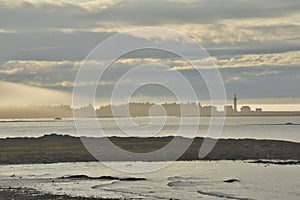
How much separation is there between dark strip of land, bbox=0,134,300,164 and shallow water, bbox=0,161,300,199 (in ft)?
25.5

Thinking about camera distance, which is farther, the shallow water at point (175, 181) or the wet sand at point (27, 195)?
the shallow water at point (175, 181)

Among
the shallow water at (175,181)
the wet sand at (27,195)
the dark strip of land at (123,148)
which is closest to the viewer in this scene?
the wet sand at (27,195)

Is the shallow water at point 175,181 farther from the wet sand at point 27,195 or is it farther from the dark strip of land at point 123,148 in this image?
the dark strip of land at point 123,148

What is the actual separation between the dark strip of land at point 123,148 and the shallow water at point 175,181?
7.76m

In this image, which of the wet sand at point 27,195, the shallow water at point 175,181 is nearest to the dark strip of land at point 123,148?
the shallow water at point 175,181

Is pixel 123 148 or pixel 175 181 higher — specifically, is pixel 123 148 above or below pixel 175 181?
above

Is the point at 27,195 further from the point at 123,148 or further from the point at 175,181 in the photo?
the point at 123,148

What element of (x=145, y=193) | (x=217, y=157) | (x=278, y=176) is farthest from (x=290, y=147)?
(x=145, y=193)

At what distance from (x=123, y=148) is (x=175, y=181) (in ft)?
157

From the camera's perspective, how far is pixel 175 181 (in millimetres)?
62344

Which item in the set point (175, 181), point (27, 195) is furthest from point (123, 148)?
point (27, 195)

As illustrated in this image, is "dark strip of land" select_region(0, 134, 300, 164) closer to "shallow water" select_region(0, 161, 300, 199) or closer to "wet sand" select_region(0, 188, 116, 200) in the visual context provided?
"shallow water" select_region(0, 161, 300, 199)

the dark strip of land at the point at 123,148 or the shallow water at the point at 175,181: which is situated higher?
the dark strip of land at the point at 123,148

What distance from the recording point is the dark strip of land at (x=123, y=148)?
300 feet
